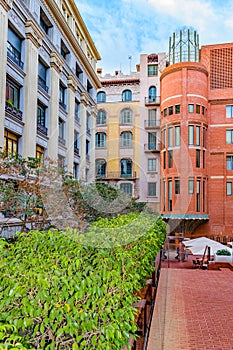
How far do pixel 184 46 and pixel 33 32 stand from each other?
18040mm

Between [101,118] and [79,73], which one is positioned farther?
[101,118]

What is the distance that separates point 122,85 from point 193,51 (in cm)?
808

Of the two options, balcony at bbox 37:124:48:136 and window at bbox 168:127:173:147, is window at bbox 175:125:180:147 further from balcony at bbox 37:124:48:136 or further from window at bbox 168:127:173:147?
balcony at bbox 37:124:48:136

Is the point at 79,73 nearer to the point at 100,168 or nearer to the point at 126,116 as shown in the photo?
the point at 126,116

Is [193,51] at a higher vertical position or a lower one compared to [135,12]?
higher

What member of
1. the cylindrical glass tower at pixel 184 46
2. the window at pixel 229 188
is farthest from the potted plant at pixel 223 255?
the cylindrical glass tower at pixel 184 46

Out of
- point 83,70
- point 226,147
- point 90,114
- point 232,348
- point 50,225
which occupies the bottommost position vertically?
point 232,348

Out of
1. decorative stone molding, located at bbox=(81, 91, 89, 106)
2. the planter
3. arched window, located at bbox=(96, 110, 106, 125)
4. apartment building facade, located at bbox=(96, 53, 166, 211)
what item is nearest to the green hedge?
the planter

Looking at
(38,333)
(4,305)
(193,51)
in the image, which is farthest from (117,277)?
(193,51)

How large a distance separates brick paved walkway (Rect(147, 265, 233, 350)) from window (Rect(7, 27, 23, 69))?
39.8 feet

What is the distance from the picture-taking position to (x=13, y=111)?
16.3m

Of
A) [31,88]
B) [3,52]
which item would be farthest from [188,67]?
[3,52]

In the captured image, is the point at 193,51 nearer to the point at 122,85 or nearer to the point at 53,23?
the point at 122,85

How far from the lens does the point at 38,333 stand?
8.94 feet
